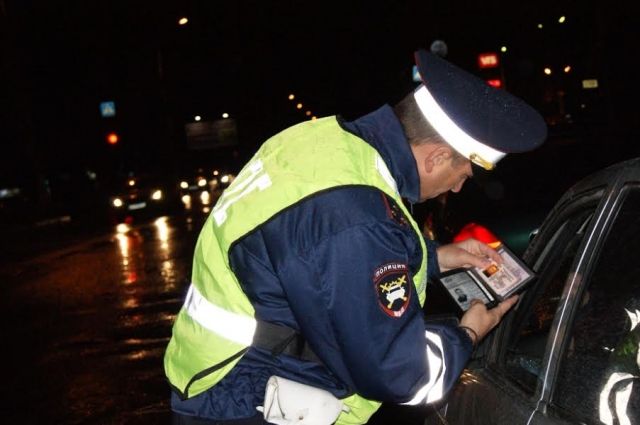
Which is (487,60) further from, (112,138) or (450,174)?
(450,174)

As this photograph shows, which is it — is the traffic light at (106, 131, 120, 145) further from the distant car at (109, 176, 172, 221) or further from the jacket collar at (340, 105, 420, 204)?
the jacket collar at (340, 105, 420, 204)

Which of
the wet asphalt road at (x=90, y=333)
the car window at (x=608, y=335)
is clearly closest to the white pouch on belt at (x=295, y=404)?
the car window at (x=608, y=335)

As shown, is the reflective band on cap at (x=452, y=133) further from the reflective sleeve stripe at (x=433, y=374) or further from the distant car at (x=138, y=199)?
the distant car at (x=138, y=199)

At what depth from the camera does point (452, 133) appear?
1.91m

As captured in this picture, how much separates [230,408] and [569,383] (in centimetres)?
89

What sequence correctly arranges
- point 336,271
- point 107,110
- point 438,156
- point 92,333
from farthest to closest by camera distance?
point 107,110 → point 92,333 → point 438,156 → point 336,271

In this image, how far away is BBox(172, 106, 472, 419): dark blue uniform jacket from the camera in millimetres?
1674

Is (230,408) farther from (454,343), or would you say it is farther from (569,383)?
(569,383)

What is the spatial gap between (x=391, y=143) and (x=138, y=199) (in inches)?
903

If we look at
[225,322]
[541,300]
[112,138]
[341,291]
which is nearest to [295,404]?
[225,322]

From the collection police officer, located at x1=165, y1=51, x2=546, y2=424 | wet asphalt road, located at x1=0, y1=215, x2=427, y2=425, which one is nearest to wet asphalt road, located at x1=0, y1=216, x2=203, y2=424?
wet asphalt road, located at x1=0, y1=215, x2=427, y2=425

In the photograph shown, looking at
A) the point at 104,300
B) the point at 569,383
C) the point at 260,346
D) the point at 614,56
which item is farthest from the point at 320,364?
the point at 614,56

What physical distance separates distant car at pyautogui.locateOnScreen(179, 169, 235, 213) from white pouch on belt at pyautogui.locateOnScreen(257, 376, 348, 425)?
2643 cm

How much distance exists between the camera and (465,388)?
2.12 metres
